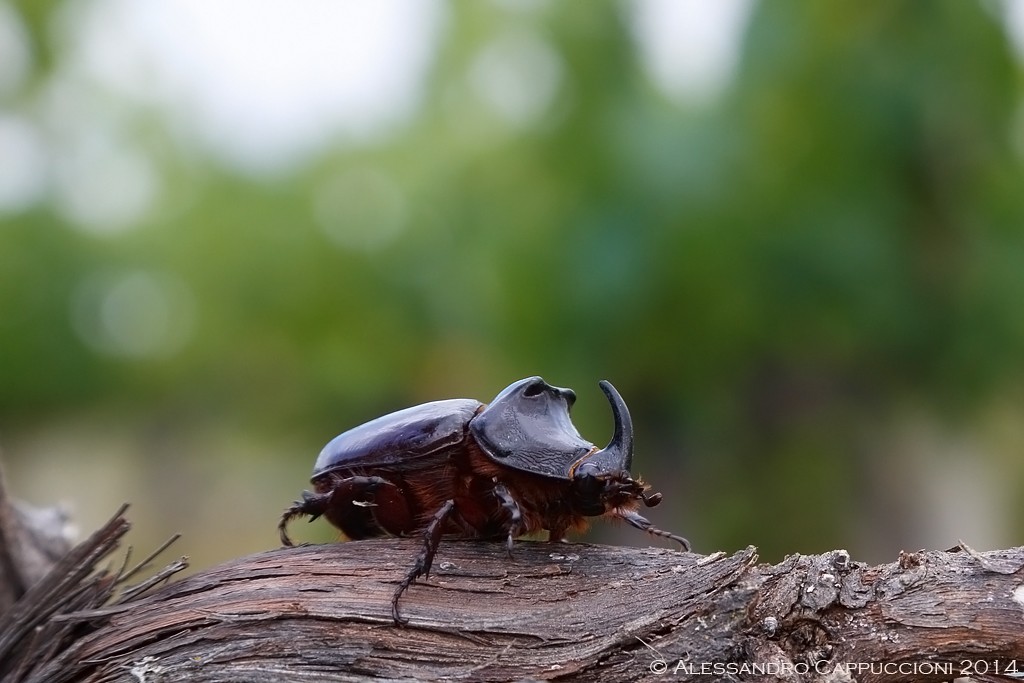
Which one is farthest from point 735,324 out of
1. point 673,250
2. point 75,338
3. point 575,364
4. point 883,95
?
point 75,338

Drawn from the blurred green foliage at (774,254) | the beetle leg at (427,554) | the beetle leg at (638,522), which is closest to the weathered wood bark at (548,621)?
the beetle leg at (427,554)

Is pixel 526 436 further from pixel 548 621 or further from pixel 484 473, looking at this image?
pixel 548 621

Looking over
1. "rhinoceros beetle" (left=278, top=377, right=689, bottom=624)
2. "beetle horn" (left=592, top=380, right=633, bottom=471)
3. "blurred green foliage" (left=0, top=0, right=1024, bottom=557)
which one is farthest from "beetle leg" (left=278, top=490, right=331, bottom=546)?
"blurred green foliage" (left=0, top=0, right=1024, bottom=557)

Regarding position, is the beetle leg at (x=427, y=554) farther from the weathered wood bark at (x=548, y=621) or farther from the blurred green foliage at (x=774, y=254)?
the blurred green foliage at (x=774, y=254)

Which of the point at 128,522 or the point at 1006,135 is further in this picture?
the point at 1006,135

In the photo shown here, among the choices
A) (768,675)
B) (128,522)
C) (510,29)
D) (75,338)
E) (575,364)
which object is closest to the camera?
(768,675)

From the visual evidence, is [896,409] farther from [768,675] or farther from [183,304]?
[183,304]

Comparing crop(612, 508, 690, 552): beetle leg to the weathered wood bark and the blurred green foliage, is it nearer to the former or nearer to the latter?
the weathered wood bark
